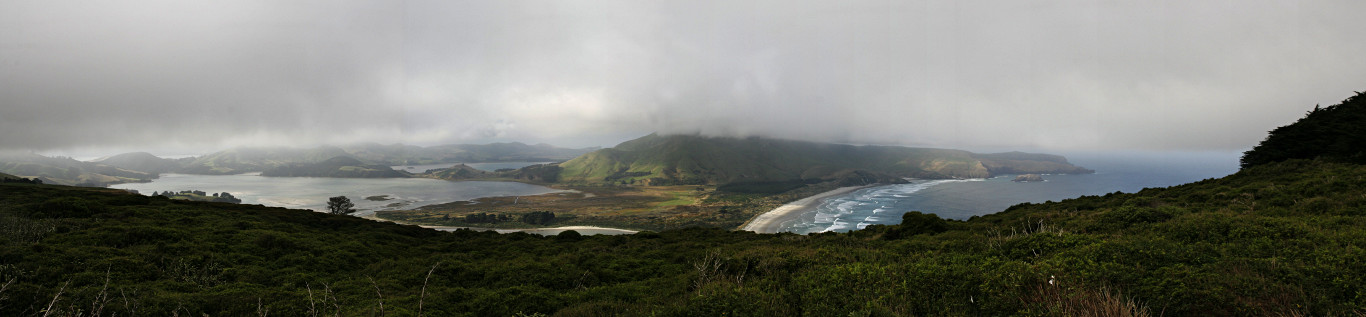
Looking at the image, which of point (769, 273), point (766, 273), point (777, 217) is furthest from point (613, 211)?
point (769, 273)

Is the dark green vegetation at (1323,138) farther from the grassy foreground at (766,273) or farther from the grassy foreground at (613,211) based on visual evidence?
the grassy foreground at (613,211)

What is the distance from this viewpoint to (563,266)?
17609 mm

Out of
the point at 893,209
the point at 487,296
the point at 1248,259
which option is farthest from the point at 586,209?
the point at 1248,259

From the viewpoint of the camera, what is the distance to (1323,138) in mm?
29375

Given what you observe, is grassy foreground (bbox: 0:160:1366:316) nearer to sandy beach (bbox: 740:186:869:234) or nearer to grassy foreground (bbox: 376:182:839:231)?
sandy beach (bbox: 740:186:869:234)

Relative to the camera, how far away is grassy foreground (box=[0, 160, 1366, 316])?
6.48m

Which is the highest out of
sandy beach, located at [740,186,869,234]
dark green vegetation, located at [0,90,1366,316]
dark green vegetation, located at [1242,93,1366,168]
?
dark green vegetation, located at [1242,93,1366,168]

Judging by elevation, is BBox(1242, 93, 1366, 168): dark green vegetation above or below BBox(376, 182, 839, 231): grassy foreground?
above

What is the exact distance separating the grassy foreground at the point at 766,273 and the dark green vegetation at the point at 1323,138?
495 centimetres

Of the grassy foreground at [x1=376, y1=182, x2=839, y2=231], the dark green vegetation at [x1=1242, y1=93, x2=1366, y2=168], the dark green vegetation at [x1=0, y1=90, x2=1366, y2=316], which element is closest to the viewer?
the dark green vegetation at [x1=0, y1=90, x2=1366, y2=316]

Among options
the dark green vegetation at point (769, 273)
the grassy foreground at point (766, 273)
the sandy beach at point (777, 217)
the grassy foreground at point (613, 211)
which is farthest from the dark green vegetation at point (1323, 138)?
the grassy foreground at point (613, 211)

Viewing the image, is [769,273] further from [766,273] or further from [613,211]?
[613,211]

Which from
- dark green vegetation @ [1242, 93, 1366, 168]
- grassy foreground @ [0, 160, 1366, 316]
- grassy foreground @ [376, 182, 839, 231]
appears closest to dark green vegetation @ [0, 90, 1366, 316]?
grassy foreground @ [0, 160, 1366, 316]

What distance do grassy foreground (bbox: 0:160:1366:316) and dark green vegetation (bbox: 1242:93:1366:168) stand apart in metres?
4.95
